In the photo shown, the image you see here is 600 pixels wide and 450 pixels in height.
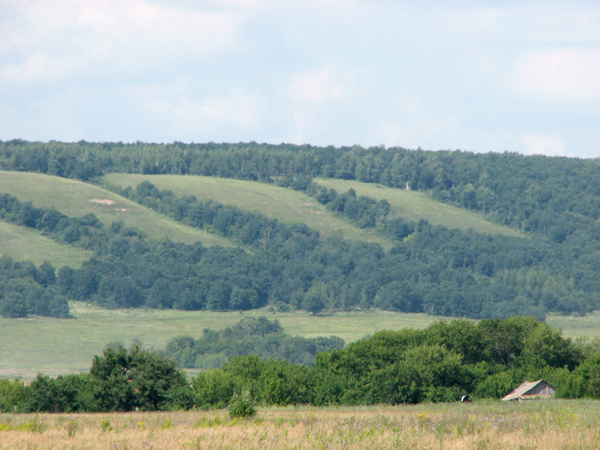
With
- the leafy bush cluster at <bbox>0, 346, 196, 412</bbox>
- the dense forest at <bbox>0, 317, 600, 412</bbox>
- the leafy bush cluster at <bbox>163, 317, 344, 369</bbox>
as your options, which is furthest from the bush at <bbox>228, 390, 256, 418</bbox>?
the leafy bush cluster at <bbox>163, 317, 344, 369</bbox>

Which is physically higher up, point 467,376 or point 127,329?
point 467,376

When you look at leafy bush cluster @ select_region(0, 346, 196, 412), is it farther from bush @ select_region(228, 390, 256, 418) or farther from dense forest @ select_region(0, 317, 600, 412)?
bush @ select_region(228, 390, 256, 418)

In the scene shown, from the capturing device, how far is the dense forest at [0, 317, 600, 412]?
50.7 m

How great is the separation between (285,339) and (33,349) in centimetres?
5691

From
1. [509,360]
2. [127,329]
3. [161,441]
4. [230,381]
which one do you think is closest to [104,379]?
[230,381]

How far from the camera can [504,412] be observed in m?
35.8

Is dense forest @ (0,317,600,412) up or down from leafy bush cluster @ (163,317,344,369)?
up

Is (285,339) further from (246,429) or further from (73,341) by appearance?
(246,429)

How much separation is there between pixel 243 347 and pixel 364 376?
4241 inches

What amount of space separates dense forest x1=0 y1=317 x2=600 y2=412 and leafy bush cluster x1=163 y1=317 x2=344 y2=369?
90.2 metres

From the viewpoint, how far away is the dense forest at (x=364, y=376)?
166 feet

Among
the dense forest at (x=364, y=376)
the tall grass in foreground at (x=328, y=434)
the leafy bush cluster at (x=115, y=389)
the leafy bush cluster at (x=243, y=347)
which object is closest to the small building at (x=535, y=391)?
the dense forest at (x=364, y=376)

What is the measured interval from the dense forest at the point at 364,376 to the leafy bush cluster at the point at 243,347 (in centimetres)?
9017

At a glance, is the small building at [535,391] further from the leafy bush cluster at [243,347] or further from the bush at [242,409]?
the leafy bush cluster at [243,347]
